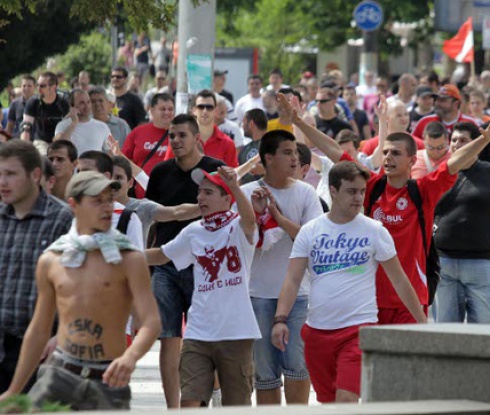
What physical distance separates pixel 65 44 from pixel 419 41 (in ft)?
119

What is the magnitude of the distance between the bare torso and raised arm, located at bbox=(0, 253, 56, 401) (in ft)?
0.52

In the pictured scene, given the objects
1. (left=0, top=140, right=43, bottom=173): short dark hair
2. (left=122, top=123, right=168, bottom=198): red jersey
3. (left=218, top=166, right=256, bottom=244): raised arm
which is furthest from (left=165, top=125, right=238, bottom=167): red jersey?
(left=0, top=140, right=43, bottom=173): short dark hair

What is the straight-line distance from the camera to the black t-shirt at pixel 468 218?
39.3 feet

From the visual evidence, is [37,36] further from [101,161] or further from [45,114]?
[101,161]

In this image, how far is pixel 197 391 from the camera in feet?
31.0

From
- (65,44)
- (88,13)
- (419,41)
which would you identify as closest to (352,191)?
(88,13)

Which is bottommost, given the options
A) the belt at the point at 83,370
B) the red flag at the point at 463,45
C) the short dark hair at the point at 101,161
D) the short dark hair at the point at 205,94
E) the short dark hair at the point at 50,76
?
the belt at the point at 83,370

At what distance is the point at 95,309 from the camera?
691 centimetres

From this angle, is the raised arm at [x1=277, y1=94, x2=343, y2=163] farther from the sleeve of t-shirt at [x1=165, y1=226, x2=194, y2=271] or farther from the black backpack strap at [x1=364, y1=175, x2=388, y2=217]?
the sleeve of t-shirt at [x1=165, y1=226, x2=194, y2=271]

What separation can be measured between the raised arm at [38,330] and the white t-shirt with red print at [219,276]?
2.33 metres

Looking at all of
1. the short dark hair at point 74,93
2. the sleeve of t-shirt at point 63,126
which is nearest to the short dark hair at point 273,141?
the sleeve of t-shirt at point 63,126

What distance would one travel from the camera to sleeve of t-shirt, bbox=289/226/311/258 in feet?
30.4

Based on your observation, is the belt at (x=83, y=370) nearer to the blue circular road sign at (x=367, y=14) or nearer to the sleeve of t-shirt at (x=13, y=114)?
the sleeve of t-shirt at (x=13, y=114)

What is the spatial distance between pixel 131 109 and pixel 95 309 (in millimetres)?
12275
